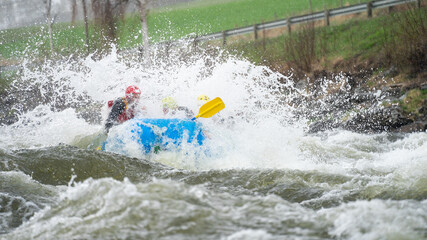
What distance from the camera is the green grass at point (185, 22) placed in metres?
21.4

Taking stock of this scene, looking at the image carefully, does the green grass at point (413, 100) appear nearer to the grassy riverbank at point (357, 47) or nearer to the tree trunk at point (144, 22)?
the grassy riverbank at point (357, 47)

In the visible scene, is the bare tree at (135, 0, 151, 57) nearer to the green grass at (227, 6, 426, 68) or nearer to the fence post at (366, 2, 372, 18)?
the green grass at (227, 6, 426, 68)

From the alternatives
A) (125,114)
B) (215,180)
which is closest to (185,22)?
(125,114)

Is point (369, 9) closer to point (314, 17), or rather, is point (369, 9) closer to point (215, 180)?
point (314, 17)

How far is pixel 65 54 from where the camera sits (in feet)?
67.8

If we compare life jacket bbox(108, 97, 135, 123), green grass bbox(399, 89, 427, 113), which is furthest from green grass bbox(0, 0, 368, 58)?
life jacket bbox(108, 97, 135, 123)

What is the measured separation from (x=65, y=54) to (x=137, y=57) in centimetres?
613

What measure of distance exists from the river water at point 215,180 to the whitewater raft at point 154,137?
100 mm

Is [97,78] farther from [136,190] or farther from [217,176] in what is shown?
[136,190]

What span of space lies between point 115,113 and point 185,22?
55.1 feet

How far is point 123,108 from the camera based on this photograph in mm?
7363

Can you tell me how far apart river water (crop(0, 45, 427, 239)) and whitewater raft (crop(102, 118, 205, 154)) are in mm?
100

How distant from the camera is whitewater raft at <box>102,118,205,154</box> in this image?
650 cm

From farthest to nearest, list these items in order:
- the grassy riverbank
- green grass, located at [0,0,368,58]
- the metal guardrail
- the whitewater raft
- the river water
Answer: green grass, located at [0,0,368,58] < the metal guardrail < the grassy riverbank < the whitewater raft < the river water
